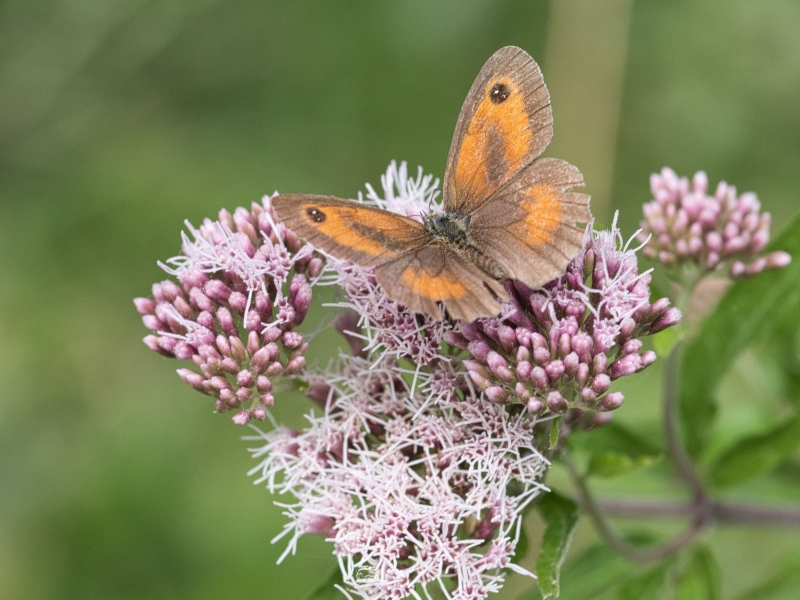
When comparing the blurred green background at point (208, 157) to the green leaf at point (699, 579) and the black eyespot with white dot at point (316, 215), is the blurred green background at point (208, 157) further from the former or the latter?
the black eyespot with white dot at point (316, 215)

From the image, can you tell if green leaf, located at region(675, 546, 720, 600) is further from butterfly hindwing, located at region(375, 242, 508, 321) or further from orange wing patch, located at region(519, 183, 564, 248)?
orange wing patch, located at region(519, 183, 564, 248)

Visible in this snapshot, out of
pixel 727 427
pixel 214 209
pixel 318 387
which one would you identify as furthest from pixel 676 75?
pixel 318 387

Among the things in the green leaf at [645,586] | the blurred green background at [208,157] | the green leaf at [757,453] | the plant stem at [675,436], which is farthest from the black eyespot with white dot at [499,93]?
the blurred green background at [208,157]

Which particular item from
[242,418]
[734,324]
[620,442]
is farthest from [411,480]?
[734,324]

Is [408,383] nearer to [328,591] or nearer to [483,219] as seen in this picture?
[483,219]

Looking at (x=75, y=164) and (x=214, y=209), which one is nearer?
(x=214, y=209)

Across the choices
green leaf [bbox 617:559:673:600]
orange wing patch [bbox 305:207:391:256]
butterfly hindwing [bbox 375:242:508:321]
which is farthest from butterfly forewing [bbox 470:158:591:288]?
green leaf [bbox 617:559:673:600]

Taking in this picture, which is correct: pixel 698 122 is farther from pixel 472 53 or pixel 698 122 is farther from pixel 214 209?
pixel 214 209
